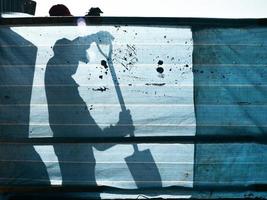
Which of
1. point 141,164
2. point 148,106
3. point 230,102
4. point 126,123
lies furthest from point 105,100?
point 230,102

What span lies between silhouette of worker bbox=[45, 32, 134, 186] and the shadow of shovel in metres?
0.15

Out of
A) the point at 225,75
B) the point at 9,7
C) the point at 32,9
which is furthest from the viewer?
the point at 32,9

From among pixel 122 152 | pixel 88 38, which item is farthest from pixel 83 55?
pixel 122 152

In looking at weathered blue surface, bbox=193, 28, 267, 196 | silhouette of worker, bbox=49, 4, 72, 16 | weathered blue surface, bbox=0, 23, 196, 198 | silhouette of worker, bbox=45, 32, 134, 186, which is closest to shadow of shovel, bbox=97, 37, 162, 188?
weathered blue surface, bbox=0, 23, 196, 198

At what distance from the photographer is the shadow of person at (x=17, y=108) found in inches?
138

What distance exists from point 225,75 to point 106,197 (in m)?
1.64

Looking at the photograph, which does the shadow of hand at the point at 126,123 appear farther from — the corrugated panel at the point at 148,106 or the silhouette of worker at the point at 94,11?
the silhouette of worker at the point at 94,11

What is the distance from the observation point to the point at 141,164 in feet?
11.4

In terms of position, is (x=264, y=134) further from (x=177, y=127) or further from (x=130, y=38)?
(x=130, y=38)

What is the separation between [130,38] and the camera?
11.4 feet

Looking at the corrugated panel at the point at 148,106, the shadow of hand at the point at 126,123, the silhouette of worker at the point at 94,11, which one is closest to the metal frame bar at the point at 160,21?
the corrugated panel at the point at 148,106

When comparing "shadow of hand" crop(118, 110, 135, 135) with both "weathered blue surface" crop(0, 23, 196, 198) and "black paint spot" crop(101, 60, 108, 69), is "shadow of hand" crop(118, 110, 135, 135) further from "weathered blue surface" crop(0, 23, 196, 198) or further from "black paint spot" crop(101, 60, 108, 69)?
"black paint spot" crop(101, 60, 108, 69)

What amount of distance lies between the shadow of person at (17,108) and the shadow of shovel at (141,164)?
30.3 inches

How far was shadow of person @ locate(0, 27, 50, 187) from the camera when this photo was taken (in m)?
3.51
